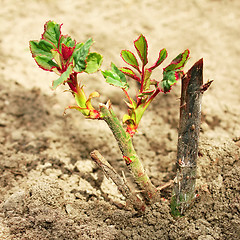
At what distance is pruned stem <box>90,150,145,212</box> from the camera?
1.33m

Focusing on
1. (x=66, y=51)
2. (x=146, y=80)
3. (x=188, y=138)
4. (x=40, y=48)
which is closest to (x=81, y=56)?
(x=66, y=51)

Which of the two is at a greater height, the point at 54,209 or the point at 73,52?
the point at 73,52

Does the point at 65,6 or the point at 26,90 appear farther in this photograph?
the point at 65,6

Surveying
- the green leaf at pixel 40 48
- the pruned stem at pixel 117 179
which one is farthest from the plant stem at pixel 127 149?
the green leaf at pixel 40 48

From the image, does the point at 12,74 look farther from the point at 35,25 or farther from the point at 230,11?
the point at 230,11

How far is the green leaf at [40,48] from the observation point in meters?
1.13

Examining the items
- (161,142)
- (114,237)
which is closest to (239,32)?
(161,142)

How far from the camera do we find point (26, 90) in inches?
88.7

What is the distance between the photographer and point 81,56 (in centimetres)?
110

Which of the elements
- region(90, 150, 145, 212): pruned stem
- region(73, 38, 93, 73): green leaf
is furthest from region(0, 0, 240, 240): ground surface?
region(73, 38, 93, 73): green leaf

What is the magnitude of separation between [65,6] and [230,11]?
160cm

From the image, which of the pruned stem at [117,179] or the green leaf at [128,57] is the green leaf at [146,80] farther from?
the pruned stem at [117,179]

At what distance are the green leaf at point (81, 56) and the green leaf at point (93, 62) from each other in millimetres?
32

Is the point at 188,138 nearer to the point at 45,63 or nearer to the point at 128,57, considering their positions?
the point at 128,57
